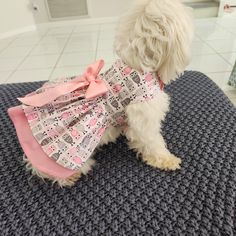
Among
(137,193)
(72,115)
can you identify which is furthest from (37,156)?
(137,193)

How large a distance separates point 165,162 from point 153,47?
1.17ft

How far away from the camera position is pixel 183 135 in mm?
1006

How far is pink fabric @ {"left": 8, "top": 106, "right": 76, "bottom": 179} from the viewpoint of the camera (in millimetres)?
786

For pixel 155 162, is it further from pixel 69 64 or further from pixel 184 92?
pixel 69 64

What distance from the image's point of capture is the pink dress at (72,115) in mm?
786

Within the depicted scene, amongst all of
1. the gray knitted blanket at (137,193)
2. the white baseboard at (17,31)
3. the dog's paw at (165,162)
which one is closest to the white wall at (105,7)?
the white baseboard at (17,31)

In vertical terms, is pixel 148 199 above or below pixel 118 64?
below

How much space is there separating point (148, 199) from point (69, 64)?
1.61m

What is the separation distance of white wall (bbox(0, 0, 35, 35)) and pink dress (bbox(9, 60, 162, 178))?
8.10ft

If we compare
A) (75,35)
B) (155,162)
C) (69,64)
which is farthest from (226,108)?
(75,35)

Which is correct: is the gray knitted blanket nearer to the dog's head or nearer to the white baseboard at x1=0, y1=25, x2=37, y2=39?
the dog's head

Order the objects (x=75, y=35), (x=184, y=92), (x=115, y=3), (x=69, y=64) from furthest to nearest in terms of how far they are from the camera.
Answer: (x=115, y=3) < (x=75, y=35) < (x=69, y=64) < (x=184, y=92)

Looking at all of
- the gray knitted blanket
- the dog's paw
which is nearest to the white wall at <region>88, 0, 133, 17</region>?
the gray knitted blanket

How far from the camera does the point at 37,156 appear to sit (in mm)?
793
